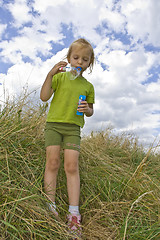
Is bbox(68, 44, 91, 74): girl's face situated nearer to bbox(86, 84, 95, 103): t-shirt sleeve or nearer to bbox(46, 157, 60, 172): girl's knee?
bbox(86, 84, 95, 103): t-shirt sleeve

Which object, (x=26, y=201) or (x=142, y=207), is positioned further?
(x=142, y=207)

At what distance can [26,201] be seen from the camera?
64.0 inches

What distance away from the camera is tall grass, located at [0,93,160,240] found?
152 centimetres

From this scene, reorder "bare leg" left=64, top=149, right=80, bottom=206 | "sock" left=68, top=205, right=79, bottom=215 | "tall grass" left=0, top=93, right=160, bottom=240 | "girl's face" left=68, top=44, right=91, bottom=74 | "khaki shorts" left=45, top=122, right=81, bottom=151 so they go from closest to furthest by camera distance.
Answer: "tall grass" left=0, top=93, right=160, bottom=240 < "sock" left=68, top=205, right=79, bottom=215 < "bare leg" left=64, top=149, right=80, bottom=206 < "khaki shorts" left=45, top=122, right=81, bottom=151 < "girl's face" left=68, top=44, right=91, bottom=74

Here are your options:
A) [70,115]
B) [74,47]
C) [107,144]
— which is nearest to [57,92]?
[70,115]

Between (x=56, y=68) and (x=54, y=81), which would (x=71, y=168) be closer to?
(x=54, y=81)

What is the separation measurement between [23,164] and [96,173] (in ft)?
3.06

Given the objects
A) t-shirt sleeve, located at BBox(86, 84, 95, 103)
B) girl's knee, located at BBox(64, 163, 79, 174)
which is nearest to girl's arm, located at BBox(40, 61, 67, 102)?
t-shirt sleeve, located at BBox(86, 84, 95, 103)

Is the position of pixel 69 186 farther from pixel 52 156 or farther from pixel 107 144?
pixel 107 144

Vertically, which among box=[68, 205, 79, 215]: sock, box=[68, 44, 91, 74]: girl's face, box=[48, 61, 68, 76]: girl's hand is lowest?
box=[68, 205, 79, 215]: sock

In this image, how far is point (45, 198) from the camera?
1.89m

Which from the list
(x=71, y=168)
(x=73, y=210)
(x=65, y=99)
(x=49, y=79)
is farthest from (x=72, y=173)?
(x=49, y=79)

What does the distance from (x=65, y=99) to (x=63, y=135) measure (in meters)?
0.37

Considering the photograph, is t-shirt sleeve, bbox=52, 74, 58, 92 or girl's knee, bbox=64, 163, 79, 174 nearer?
girl's knee, bbox=64, 163, 79, 174
